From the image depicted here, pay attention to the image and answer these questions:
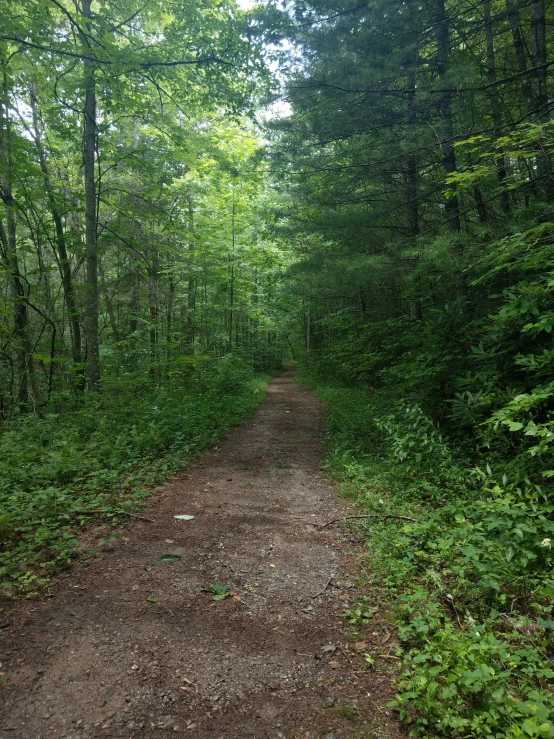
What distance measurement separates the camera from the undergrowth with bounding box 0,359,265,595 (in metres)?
3.52

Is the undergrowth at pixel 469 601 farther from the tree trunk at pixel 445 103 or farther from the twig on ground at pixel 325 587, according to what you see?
the tree trunk at pixel 445 103

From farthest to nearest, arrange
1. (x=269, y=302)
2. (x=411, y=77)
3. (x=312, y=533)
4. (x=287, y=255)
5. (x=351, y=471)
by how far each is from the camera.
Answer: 1. (x=269, y=302)
2. (x=287, y=255)
3. (x=411, y=77)
4. (x=351, y=471)
5. (x=312, y=533)

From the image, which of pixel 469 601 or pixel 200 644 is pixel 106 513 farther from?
pixel 469 601

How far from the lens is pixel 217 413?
30.6 ft

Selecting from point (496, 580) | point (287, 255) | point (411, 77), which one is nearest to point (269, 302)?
point (287, 255)

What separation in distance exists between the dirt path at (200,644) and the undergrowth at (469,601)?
0.88 feet

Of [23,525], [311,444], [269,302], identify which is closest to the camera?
[23,525]

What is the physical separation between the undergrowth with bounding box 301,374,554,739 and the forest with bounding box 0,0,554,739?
18mm

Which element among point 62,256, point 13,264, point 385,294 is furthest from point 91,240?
point 385,294

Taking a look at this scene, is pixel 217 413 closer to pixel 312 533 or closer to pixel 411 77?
pixel 312 533

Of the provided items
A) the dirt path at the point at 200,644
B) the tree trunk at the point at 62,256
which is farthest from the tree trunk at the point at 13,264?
the dirt path at the point at 200,644

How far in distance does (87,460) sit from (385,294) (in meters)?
10.0

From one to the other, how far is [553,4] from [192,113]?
24.6 ft

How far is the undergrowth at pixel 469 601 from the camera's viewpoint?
1.90 m
